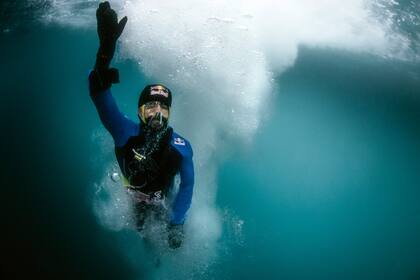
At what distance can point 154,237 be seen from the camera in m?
4.52

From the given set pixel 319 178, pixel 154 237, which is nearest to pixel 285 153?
pixel 319 178

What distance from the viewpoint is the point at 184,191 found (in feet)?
9.92

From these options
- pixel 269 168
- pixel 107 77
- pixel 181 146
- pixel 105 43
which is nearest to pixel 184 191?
pixel 181 146

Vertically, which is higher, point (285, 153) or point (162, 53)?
point (162, 53)

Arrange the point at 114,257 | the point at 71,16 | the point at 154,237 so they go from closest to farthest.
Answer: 1. the point at 154,237
2. the point at 114,257
3. the point at 71,16

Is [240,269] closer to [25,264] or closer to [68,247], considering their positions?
[68,247]

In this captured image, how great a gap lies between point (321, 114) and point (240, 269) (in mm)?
4809

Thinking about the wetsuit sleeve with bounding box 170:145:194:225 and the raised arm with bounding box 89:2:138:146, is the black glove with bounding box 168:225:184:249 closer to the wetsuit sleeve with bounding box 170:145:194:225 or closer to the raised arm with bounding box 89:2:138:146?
the wetsuit sleeve with bounding box 170:145:194:225

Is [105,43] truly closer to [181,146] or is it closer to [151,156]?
[151,156]

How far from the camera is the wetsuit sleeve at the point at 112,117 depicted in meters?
2.46

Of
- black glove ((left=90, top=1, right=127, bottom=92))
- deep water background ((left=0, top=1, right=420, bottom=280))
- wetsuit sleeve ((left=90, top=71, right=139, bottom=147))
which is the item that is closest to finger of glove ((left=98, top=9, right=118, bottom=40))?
black glove ((left=90, top=1, right=127, bottom=92))

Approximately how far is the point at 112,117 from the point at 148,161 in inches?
20.1

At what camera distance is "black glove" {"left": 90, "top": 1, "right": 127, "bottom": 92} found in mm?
2060

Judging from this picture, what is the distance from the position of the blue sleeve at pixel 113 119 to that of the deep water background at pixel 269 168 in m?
2.94
